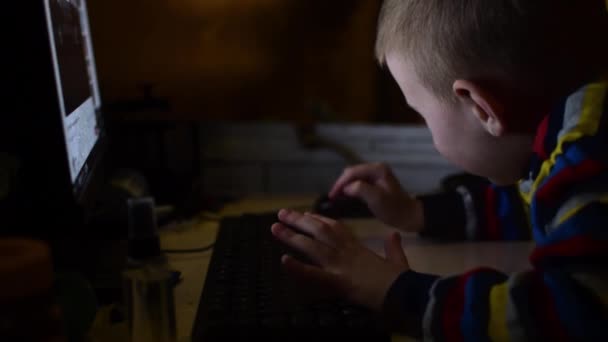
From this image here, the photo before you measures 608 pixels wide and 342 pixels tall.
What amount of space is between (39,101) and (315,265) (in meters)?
0.34

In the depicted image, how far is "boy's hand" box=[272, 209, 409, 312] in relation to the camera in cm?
65

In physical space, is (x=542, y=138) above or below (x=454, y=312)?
above

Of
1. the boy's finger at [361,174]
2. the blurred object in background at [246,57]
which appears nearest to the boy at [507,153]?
the boy's finger at [361,174]

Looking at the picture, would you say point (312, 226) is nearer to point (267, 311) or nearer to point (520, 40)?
point (267, 311)

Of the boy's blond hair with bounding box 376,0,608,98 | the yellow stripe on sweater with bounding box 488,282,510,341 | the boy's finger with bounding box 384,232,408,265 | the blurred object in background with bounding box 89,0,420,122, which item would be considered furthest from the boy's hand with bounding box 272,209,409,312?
the blurred object in background with bounding box 89,0,420,122

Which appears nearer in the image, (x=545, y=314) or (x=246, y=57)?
(x=545, y=314)

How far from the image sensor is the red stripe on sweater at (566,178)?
1.90 ft

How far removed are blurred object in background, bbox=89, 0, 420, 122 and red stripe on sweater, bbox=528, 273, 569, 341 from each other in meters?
0.90

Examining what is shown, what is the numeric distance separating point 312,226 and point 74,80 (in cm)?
35

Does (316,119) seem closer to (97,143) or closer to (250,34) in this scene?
(250,34)

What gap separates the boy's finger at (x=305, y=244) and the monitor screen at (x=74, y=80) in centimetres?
24

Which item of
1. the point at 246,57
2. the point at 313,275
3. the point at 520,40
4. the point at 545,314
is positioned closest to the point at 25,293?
the point at 313,275

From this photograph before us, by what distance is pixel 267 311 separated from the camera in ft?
1.99

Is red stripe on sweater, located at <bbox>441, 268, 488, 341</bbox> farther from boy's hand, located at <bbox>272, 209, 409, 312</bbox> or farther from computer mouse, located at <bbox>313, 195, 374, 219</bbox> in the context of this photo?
computer mouse, located at <bbox>313, 195, 374, 219</bbox>
